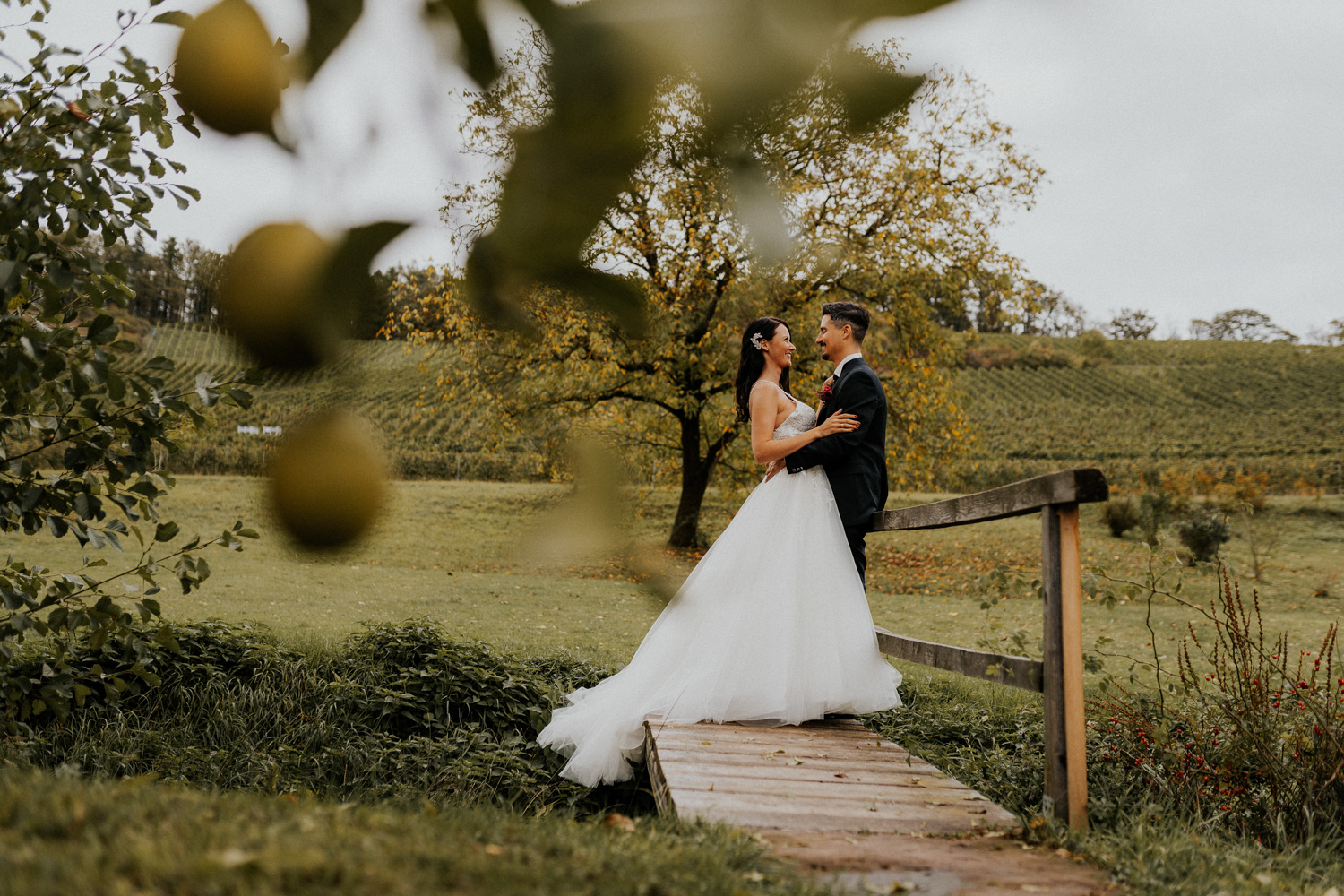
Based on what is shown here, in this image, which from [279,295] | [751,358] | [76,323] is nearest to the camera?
A: [279,295]

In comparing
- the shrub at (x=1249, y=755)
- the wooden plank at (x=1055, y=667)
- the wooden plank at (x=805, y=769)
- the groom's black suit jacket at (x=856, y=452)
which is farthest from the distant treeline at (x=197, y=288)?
the shrub at (x=1249, y=755)

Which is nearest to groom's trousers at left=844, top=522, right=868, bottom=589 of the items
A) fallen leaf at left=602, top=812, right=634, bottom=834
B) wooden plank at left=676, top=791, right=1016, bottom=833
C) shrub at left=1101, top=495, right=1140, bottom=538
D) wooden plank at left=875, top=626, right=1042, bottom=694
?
wooden plank at left=875, top=626, right=1042, bottom=694

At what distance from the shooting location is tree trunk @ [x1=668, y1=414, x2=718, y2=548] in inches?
19.4

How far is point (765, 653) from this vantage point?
307cm

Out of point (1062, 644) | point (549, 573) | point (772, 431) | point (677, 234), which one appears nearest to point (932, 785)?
point (1062, 644)

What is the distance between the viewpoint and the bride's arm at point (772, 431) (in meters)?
2.49

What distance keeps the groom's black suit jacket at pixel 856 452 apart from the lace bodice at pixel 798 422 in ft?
0.42

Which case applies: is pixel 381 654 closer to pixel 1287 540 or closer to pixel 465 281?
pixel 465 281

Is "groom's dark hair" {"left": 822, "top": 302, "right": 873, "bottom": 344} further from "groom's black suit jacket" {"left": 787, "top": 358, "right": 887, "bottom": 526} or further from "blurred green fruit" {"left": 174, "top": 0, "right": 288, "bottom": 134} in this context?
"blurred green fruit" {"left": 174, "top": 0, "right": 288, "bottom": 134}

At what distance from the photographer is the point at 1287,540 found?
50.9 ft

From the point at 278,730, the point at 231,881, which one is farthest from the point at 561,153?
the point at 278,730

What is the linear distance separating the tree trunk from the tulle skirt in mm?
2072

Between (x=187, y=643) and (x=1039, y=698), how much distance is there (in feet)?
14.0

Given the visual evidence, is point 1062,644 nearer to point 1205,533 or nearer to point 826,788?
point 826,788
